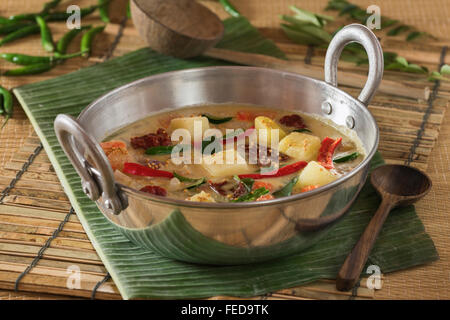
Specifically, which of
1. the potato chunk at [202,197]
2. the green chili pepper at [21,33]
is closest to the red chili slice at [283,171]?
the potato chunk at [202,197]

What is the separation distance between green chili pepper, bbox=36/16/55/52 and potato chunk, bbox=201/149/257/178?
1968 mm

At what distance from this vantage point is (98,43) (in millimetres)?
4152

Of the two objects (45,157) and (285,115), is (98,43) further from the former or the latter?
(285,115)

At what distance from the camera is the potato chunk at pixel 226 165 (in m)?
2.47

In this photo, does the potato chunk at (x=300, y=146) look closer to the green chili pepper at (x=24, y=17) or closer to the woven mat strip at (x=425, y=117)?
the woven mat strip at (x=425, y=117)

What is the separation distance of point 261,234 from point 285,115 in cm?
104

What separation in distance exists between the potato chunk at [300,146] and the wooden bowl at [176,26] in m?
1.23

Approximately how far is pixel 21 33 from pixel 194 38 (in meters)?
1.33

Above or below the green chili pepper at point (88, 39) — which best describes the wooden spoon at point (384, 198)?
below

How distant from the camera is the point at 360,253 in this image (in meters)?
2.26

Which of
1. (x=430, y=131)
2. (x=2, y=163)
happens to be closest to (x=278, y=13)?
(x=430, y=131)

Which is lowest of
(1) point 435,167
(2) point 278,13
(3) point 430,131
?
(1) point 435,167

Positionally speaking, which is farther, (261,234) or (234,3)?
(234,3)

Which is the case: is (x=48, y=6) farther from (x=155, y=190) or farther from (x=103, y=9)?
(x=155, y=190)
